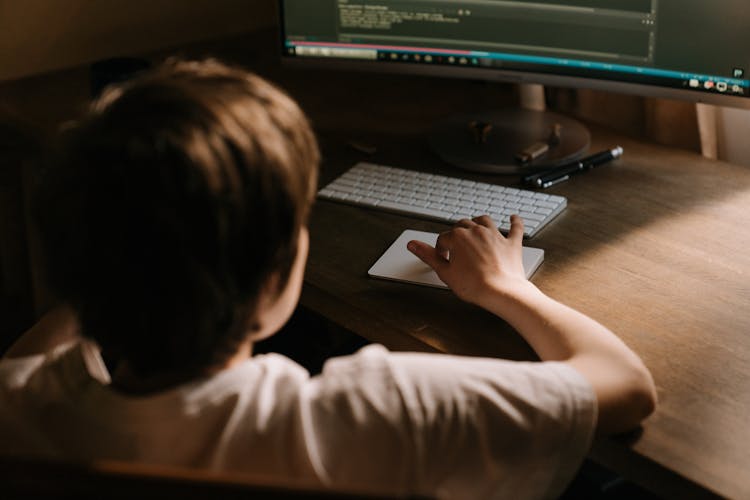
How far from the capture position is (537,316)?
0.98 meters

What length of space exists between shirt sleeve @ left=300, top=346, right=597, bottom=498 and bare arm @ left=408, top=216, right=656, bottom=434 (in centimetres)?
7

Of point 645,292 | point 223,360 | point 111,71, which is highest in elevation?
point 111,71

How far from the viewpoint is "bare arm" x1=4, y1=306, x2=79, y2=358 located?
94 centimetres

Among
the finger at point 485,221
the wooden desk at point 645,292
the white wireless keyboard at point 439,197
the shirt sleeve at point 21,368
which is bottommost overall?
the wooden desk at point 645,292

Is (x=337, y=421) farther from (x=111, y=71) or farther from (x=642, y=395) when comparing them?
(x=111, y=71)

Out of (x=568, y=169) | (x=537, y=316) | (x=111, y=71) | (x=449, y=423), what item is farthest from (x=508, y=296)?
(x=111, y=71)

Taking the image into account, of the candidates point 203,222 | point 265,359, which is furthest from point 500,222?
point 203,222

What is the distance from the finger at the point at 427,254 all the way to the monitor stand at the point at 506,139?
329 mm

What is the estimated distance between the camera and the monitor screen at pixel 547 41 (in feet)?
4.28

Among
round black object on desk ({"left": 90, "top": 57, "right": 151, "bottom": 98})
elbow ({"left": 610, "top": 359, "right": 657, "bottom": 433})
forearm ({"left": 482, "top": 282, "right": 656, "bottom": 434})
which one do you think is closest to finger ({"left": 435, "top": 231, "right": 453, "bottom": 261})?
forearm ({"left": 482, "top": 282, "right": 656, "bottom": 434})

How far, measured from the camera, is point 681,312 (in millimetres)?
1056

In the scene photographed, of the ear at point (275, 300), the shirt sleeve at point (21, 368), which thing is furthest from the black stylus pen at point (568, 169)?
the shirt sleeve at point (21, 368)

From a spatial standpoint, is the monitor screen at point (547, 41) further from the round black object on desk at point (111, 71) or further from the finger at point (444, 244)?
the finger at point (444, 244)

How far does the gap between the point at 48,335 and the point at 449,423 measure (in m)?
0.45
